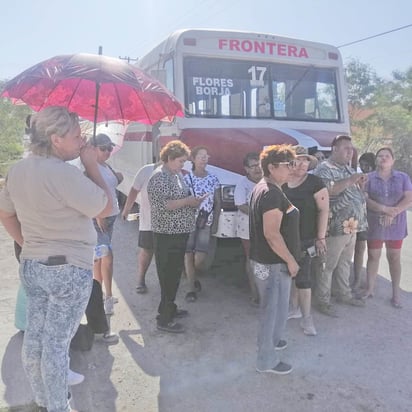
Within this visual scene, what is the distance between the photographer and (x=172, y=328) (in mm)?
4035

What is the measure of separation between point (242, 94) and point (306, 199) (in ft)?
7.09

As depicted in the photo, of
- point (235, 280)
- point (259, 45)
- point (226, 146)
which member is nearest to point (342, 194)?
point (226, 146)

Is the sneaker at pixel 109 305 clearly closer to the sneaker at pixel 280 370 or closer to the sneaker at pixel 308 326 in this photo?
the sneaker at pixel 280 370

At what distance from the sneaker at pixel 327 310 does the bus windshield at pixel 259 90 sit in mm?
2565

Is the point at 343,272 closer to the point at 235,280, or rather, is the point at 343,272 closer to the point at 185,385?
the point at 235,280

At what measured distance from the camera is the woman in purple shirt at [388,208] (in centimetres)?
466

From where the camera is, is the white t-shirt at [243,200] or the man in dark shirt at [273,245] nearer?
the man in dark shirt at [273,245]

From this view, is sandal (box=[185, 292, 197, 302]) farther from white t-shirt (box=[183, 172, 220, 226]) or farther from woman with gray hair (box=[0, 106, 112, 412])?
woman with gray hair (box=[0, 106, 112, 412])

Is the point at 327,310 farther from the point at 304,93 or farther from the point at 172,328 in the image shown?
the point at 304,93

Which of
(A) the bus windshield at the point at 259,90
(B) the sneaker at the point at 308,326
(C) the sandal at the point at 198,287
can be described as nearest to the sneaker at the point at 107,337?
(C) the sandal at the point at 198,287

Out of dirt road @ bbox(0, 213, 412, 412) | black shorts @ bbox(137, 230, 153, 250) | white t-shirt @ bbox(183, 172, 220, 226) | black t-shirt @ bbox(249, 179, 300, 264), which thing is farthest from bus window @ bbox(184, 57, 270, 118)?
black t-shirt @ bbox(249, 179, 300, 264)

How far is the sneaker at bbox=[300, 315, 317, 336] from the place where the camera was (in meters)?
4.02

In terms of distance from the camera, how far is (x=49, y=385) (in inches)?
97.9

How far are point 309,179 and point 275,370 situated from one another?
5.65 feet
